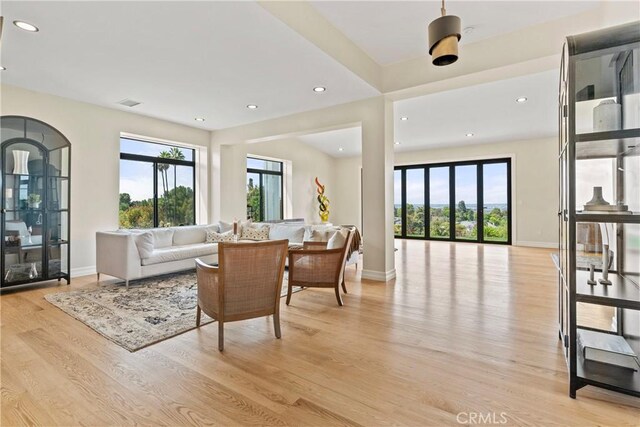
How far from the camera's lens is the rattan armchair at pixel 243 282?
2402 millimetres

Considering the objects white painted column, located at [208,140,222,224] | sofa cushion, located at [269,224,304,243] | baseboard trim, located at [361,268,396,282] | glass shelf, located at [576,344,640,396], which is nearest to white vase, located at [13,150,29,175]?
white painted column, located at [208,140,222,224]

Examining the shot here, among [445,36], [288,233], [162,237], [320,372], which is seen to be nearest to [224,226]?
[162,237]

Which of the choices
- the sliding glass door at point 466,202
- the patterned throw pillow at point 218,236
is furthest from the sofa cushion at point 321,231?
the sliding glass door at point 466,202

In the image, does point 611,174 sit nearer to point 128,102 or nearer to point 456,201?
point 128,102

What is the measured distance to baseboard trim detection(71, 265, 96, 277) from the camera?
16.2ft

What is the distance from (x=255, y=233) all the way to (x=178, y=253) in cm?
154

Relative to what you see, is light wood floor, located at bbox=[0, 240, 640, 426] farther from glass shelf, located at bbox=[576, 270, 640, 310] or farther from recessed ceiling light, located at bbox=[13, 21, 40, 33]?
recessed ceiling light, located at bbox=[13, 21, 40, 33]

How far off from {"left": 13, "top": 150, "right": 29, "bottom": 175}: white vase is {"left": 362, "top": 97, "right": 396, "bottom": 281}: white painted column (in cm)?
476

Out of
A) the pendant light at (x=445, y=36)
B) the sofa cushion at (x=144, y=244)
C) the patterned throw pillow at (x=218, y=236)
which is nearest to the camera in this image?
the pendant light at (x=445, y=36)

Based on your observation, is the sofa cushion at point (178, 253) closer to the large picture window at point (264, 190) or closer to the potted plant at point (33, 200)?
the potted plant at point (33, 200)

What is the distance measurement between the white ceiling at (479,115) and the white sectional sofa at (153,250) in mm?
3166

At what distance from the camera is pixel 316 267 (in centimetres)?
359

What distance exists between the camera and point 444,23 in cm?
200

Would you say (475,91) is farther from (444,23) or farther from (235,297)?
(235,297)
